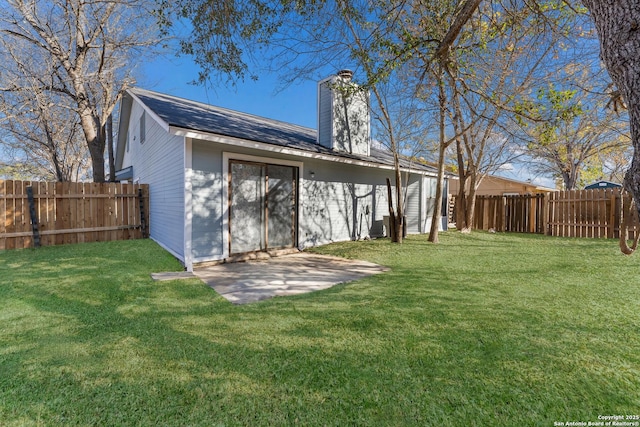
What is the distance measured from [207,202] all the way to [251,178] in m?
1.18

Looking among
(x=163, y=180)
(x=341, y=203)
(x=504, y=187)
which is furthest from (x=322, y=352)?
(x=504, y=187)

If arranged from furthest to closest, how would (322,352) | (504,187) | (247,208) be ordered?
(504,187) → (247,208) → (322,352)

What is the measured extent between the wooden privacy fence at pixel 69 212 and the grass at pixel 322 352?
2.63 metres

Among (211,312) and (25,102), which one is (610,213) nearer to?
(211,312)

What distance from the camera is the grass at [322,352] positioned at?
1.87 metres

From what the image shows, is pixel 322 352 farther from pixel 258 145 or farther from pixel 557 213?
pixel 557 213

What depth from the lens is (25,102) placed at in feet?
26.1

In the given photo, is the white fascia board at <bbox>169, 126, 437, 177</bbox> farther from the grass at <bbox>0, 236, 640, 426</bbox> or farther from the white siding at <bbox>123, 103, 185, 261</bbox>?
the grass at <bbox>0, 236, 640, 426</bbox>

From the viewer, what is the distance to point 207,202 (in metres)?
6.04

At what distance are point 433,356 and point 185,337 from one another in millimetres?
2284

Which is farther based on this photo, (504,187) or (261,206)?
(504,187)

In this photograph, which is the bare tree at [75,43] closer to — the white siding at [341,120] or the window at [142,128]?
the window at [142,128]

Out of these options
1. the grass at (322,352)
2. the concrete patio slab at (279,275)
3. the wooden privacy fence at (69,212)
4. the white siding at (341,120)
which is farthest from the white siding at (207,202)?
the white siding at (341,120)

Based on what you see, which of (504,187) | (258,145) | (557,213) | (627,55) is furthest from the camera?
(504,187)
